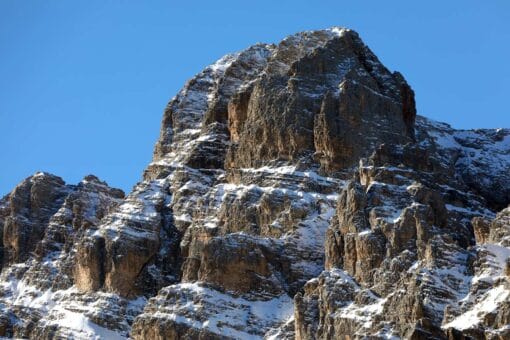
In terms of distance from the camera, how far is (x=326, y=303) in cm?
19188

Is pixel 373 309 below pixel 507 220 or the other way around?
below

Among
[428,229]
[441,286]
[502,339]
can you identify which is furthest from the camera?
[428,229]

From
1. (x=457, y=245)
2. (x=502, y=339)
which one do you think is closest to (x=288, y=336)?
(x=457, y=245)

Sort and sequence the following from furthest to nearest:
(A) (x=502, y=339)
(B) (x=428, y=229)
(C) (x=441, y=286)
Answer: (B) (x=428, y=229) < (C) (x=441, y=286) < (A) (x=502, y=339)

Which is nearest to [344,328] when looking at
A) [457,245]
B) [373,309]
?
[373,309]

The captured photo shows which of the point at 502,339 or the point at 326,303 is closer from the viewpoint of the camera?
the point at 502,339

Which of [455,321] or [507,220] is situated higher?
[507,220]

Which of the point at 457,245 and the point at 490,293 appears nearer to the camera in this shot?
the point at 490,293

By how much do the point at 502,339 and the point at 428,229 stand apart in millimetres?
31910

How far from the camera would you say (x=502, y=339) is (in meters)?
167

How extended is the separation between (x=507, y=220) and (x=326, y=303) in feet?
70.0

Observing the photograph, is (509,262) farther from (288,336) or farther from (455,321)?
(288,336)

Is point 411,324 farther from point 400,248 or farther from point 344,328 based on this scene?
point 400,248

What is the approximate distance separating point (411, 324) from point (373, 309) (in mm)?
8785
